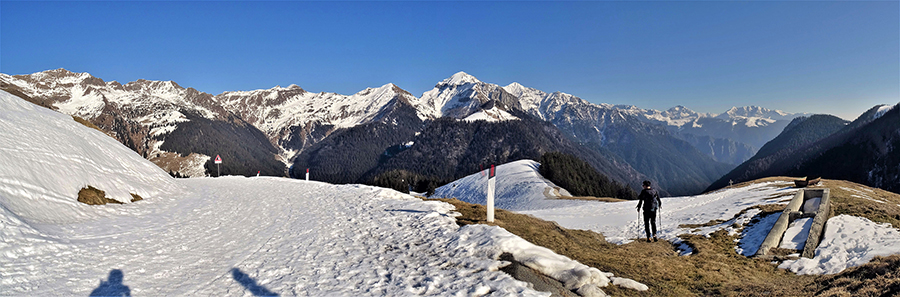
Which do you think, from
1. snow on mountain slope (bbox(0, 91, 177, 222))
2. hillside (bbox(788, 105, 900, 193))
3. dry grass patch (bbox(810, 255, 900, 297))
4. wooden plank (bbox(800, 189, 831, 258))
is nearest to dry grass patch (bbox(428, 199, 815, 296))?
dry grass patch (bbox(810, 255, 900, 297))

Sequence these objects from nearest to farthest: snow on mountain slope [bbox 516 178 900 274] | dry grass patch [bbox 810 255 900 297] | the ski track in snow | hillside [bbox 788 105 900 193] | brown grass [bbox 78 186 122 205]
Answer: dry grass patch [bbox 810 255 900 297], the ski track in snow, snow on mountain slope [bbox 516 178 900 274], brown grass [bbox 78 186 122 205], hillside [bbox 788 105 900 193]

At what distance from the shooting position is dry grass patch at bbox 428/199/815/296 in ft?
29.5

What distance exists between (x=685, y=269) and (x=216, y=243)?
48.4 feet

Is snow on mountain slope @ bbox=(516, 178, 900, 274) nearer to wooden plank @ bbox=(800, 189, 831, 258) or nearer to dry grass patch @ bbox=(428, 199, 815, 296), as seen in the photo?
wooden plank @ bbox=(800, 189, 831, 258)

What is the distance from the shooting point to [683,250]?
15.1m

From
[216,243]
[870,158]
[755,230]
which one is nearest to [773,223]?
[755,230]

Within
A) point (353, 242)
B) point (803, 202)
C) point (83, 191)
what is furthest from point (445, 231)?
point (803, 202)

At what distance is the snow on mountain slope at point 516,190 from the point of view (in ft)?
208

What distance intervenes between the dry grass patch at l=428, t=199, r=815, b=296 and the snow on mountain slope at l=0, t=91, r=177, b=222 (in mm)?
15082

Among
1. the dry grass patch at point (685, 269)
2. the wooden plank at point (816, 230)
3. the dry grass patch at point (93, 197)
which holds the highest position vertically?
the dry grass patch at point (93, 197)

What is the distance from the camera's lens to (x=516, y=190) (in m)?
74.5

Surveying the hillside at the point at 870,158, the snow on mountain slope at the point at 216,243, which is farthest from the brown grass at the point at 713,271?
the hillside at the point at 870,158

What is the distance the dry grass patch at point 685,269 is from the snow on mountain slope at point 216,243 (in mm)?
1193

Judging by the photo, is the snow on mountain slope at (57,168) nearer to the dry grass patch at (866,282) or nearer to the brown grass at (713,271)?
the brown grass at (713,271)
